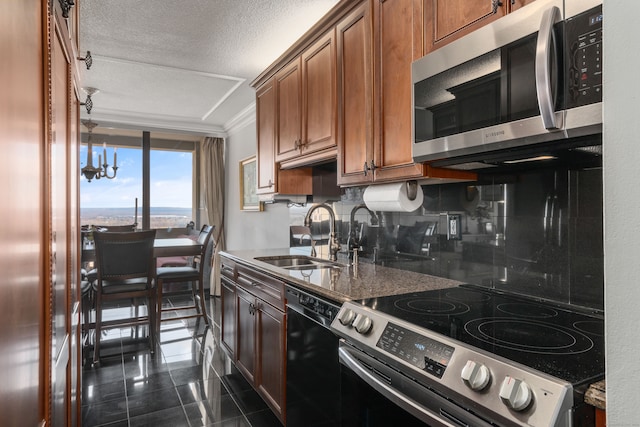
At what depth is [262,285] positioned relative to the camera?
7.52ft

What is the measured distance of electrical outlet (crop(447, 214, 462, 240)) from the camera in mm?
1806

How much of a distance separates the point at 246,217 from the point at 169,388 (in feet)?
8.43

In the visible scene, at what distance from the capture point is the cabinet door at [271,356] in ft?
6.73

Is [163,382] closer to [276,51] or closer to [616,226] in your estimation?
[276,51]

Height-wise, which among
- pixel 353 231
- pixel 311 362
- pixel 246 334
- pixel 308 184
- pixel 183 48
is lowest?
pixel 246 334

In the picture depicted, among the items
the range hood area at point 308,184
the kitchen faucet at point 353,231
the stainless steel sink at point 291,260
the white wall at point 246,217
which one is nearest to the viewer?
the kitchen faucet at point 353,231

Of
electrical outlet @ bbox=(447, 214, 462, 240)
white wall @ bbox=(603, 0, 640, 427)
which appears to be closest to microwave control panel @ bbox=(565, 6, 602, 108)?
white wall @ bbox=(603, 0, 640, 427)

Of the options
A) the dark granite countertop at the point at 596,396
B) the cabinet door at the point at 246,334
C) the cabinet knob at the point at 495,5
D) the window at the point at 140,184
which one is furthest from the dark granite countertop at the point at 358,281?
the window at the point at 140,184

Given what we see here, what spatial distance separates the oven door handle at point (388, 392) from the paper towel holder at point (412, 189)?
80 centimetres

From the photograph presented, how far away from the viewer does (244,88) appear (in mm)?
3914

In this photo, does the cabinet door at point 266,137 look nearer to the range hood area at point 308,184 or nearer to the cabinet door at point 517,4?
the range hood area at point 308,184

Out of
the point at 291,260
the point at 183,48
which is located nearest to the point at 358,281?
the point at 291,260

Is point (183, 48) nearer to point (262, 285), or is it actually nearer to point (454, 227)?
point (262, 285)

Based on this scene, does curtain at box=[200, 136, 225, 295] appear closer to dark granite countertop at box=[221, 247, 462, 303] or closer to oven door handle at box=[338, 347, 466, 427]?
dark granite countertop at box=[221, 247, 462, 303]
